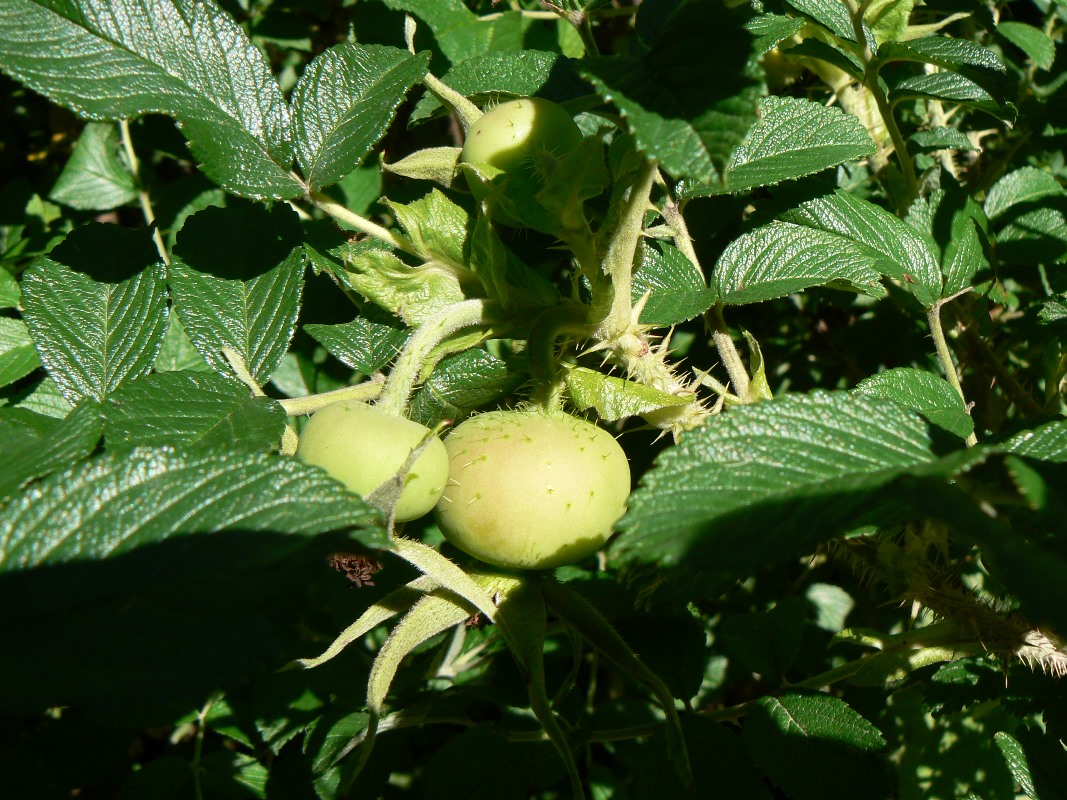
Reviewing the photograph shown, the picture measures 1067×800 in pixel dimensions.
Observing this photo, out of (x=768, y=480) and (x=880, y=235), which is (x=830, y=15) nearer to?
(x=880, y=235)

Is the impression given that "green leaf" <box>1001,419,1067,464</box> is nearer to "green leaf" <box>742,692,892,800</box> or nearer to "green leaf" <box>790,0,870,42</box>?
"green leaf" <box>742,692,892,800</box>

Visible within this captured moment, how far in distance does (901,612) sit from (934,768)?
34 centimetres

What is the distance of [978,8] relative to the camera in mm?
1688

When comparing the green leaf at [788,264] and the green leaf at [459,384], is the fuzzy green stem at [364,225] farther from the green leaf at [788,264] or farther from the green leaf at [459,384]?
the green leaf at [788,264]

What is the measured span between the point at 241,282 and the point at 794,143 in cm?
93

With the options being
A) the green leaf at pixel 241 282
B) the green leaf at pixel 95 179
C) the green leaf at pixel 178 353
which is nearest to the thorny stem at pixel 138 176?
the green leaf at pixel 95 179

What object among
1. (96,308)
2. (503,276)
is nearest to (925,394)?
(503,276)

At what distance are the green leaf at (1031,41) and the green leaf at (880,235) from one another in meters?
0.54

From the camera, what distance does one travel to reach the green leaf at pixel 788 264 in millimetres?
1379

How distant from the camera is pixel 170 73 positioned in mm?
1213

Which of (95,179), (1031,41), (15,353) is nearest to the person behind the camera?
(15,353)

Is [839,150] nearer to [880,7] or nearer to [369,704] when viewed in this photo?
[880,7]

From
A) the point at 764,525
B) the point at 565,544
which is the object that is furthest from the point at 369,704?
the point at 764,525

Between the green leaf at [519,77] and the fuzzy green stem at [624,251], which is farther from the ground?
the green leaf at [519,77]
